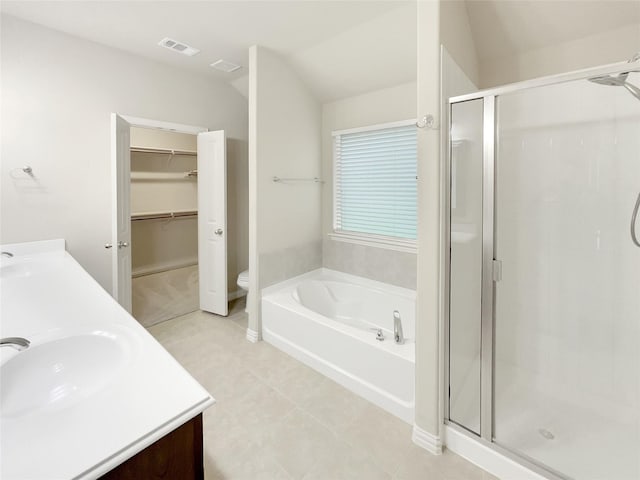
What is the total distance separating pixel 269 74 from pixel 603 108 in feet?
7.85

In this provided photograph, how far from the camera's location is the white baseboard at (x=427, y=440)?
163cm

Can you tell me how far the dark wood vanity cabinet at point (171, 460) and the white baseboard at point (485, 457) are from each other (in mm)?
1395

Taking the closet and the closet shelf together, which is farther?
the closet shelf

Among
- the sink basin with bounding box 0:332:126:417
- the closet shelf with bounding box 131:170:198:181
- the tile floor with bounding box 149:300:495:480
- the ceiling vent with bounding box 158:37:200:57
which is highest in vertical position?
the ceiling vent with bounding box 158:37:200:57

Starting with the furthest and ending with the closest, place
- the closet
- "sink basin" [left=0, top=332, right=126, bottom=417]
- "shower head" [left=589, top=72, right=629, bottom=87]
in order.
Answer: the closet
"shower head" [left=589, top=72, right=629, bottom=87]
"sink basin" [left=0, top=332, right=126, bottom=417]

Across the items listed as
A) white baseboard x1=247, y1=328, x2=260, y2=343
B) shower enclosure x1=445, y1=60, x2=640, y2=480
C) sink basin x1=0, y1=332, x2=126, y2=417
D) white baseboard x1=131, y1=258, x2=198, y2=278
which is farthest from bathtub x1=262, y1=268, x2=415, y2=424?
white baseboard x1=131, y1=258, x2=198, y2=278

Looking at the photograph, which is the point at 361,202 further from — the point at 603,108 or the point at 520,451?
the point at 520,451

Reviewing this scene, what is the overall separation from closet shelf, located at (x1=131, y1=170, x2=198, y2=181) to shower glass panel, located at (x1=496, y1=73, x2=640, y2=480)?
4.51 metres

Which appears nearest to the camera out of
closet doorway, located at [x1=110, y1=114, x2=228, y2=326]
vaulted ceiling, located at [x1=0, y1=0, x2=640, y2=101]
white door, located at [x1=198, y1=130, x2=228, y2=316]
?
vaulted ceiling, located at [x1=0, y1=0, x2=640, y2=101]

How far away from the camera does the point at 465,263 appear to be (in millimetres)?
1736

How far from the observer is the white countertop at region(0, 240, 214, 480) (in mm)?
594

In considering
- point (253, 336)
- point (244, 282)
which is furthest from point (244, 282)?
point (253, 336)

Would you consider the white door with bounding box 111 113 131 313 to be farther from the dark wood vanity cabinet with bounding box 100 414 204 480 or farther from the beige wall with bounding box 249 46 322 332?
the dark wood vanity cabinet with bounding box 100 414 204 480

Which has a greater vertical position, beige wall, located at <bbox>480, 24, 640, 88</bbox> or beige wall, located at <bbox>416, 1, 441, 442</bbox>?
beige wall, located at <bbox>480, 24, 640, 88</bbox>
